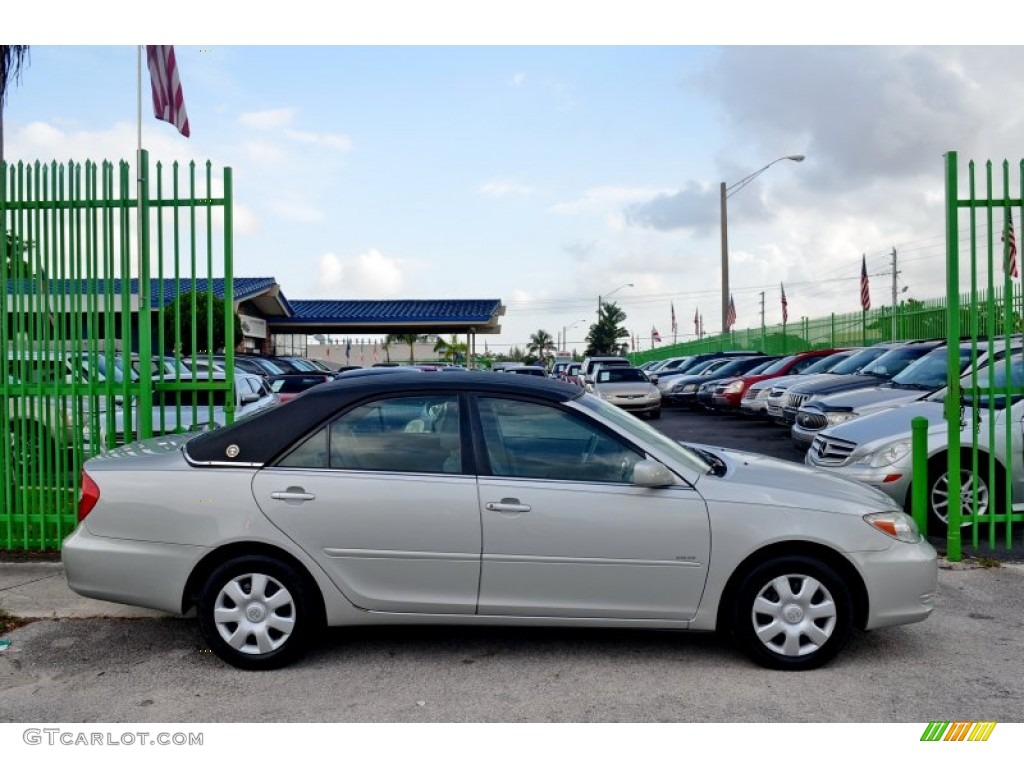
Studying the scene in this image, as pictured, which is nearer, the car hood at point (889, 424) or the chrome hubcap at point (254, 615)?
the chrome hubcap at point (254, 615)

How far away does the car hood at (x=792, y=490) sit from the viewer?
4.70 m

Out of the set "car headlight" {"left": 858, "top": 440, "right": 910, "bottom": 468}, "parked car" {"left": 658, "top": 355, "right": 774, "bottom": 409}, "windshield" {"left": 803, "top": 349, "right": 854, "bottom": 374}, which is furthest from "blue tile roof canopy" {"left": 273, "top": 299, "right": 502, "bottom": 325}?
"car headlight" {"left": 858, "top": 440, "right": 910, "bottom": 468}

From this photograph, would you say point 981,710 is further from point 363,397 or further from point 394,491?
point 363,397

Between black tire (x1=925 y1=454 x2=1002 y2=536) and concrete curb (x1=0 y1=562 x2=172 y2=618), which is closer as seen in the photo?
concrete curb (x1=0 y1=562 x2=172 y2=618)

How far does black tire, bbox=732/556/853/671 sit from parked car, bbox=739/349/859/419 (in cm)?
1277

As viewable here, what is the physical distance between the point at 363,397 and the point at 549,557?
4.29ft

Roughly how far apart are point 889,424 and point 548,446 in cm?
476

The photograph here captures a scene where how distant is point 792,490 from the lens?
15.7 ft

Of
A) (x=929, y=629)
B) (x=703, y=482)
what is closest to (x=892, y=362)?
(x=929, y=629)

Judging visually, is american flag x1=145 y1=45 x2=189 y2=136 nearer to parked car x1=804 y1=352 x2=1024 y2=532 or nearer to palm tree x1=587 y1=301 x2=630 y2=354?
parked car x1=804 y1=352 x2=1024 y2=532

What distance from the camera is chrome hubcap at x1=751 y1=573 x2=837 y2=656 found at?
4.63 m

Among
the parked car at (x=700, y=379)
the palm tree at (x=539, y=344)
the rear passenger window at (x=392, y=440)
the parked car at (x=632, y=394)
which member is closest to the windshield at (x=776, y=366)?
the parked car at (x=700, y=379)

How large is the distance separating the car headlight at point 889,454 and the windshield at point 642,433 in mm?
3220

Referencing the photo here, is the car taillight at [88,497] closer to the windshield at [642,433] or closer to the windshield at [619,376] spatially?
the windshield at [642,433]
